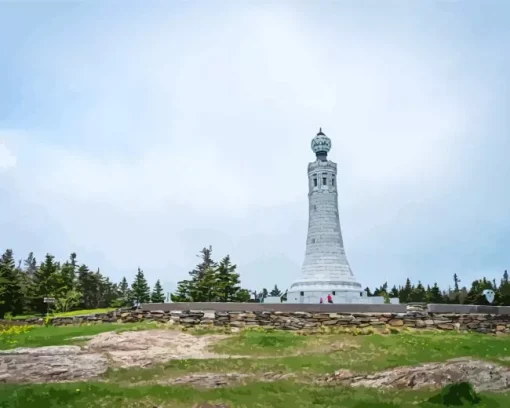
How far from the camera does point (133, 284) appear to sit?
5150 centimetres

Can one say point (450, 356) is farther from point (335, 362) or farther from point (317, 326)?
point (317, 326)

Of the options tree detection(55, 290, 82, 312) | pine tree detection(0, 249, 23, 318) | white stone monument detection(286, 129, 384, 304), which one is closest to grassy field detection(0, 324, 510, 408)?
white stone monument detection(286, 129, 384, 304)

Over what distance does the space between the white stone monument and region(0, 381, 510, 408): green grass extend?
2556 centimetres

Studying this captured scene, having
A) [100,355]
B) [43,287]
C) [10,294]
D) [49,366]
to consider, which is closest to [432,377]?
[100,355]

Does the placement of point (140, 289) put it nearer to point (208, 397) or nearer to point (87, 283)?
point (87, 283)

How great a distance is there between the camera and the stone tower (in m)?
37.4

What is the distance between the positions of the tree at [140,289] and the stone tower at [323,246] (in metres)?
19.2

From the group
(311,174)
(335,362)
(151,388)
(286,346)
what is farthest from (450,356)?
(311,174)

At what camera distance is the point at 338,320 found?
1867 cm

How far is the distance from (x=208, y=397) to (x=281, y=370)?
2.95 m

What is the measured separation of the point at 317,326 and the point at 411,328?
3.75 meters

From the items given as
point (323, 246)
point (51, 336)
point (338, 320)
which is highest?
point (323, 246)

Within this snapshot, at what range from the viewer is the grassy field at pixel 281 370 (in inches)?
394

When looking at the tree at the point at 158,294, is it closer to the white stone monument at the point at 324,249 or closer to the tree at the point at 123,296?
the tree at the point at 123,296
